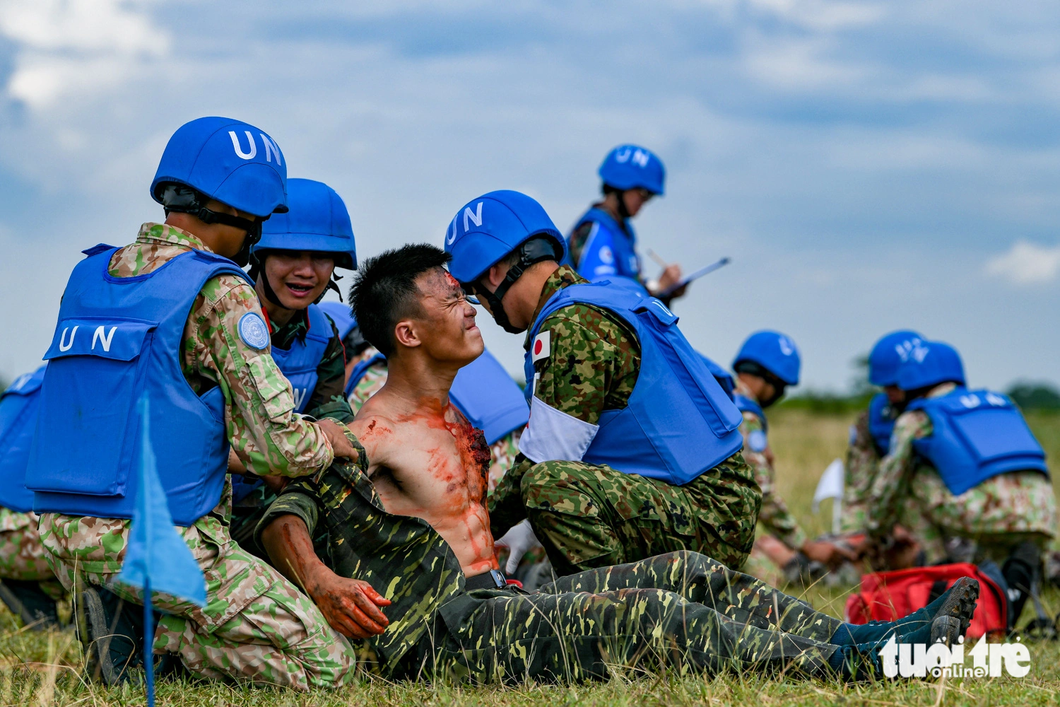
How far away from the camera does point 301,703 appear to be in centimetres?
396

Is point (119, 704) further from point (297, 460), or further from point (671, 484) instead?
point (671, 484)

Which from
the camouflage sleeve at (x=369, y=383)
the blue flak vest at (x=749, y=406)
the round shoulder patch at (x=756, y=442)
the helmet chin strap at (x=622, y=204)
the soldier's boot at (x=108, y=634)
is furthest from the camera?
the helmet chin strap at (x=622, y=204)

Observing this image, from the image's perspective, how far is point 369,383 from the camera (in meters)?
6.53

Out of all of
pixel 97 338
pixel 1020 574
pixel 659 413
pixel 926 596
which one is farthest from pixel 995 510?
pixel 97 338

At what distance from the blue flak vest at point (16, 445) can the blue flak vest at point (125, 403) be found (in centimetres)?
184

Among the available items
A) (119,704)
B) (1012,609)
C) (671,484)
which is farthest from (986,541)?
(119,704)

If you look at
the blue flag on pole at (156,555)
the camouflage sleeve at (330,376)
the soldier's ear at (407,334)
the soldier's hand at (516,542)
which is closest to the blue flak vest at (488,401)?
the camouflage sleeve at (330,376)

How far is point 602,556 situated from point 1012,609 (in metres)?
3.62

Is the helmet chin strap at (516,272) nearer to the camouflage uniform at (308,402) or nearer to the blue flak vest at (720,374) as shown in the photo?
the camouflage uniform at (308,402)

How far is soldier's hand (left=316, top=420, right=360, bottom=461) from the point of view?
4.18 m

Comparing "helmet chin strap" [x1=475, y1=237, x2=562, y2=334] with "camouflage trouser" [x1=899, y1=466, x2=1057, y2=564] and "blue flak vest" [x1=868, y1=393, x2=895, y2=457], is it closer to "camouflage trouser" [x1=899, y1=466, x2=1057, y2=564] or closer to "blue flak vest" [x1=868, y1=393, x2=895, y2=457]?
"camouflage trouser" [x1=899, y1=466, x2=1057, y2=564]

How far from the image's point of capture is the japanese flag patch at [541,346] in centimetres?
481

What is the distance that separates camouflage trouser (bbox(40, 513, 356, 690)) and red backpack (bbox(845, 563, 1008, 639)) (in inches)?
130

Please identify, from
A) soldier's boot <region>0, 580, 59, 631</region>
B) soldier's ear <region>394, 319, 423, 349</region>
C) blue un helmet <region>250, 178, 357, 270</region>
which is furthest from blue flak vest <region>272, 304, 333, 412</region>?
soldier's boot <region>0, 580, 59, 631</region>
